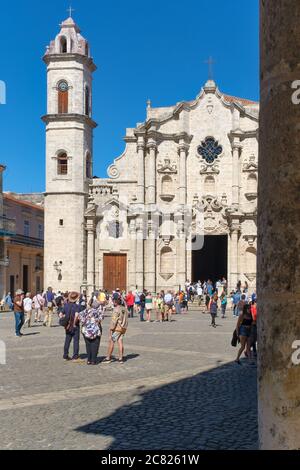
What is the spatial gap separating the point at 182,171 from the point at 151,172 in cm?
219

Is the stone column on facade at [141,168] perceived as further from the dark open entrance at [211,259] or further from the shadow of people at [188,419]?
the shadow of people at [188,419]

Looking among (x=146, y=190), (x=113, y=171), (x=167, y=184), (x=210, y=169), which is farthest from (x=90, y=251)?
(x=210, y=169)

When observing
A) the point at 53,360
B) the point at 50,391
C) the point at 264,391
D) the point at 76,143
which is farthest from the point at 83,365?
the point at 76,143

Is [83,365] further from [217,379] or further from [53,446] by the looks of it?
[53,446]

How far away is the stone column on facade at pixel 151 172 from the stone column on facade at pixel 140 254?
185cm

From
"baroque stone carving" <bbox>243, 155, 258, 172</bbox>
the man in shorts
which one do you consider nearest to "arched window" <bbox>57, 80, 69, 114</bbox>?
"baroque stone carving" <bbox>243, 155, 258, 172</bbox>

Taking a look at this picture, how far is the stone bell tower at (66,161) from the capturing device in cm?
3584

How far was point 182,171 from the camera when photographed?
3753cm

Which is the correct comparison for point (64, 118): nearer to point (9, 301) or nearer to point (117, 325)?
point (9, 301)

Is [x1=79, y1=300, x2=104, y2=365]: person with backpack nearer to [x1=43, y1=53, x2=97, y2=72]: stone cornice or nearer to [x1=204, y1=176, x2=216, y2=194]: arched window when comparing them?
[x1=204, y1=176, x2=216, y2=194]: arched window

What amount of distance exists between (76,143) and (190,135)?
26.2ft

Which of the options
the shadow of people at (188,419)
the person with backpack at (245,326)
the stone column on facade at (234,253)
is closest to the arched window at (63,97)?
the stone column on facade at (234,253)

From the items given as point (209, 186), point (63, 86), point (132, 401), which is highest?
point (63, 86)

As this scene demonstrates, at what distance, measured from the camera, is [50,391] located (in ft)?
29.9
